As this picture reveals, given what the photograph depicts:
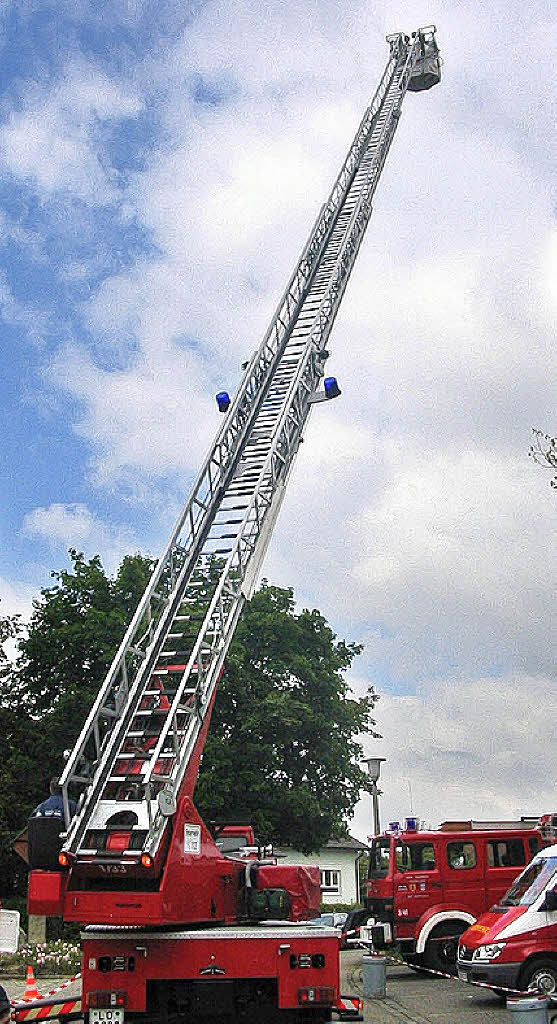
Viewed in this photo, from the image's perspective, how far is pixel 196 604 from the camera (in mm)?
11992

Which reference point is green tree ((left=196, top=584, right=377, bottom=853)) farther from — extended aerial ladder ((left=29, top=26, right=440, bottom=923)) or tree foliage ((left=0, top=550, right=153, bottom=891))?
extended aerial ladder ((left=29, top=26, right=440, bottom=923))

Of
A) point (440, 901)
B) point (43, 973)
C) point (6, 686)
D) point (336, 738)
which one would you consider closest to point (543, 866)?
point (440, 901)

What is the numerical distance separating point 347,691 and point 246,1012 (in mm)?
22241

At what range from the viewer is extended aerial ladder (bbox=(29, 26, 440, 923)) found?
9.53 meters

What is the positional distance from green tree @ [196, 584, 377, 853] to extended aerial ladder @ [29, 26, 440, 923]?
13.8 metres

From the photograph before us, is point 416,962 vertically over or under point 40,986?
over

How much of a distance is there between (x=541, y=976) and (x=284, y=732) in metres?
16.7

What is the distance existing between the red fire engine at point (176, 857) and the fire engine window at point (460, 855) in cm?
713

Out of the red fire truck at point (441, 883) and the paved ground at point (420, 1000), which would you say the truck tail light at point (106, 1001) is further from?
the red fire truck at point (441, 883)

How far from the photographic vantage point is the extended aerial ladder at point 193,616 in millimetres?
9531

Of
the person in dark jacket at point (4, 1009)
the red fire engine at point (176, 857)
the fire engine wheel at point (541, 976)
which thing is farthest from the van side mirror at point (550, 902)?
the person in dark jacket at point (4, 1009)

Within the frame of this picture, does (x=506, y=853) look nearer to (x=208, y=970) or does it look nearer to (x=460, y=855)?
(x=460, y=855)

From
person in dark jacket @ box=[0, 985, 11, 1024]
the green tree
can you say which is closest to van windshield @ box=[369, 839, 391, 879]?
the green tree

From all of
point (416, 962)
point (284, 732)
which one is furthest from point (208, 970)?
point (284, 732)
